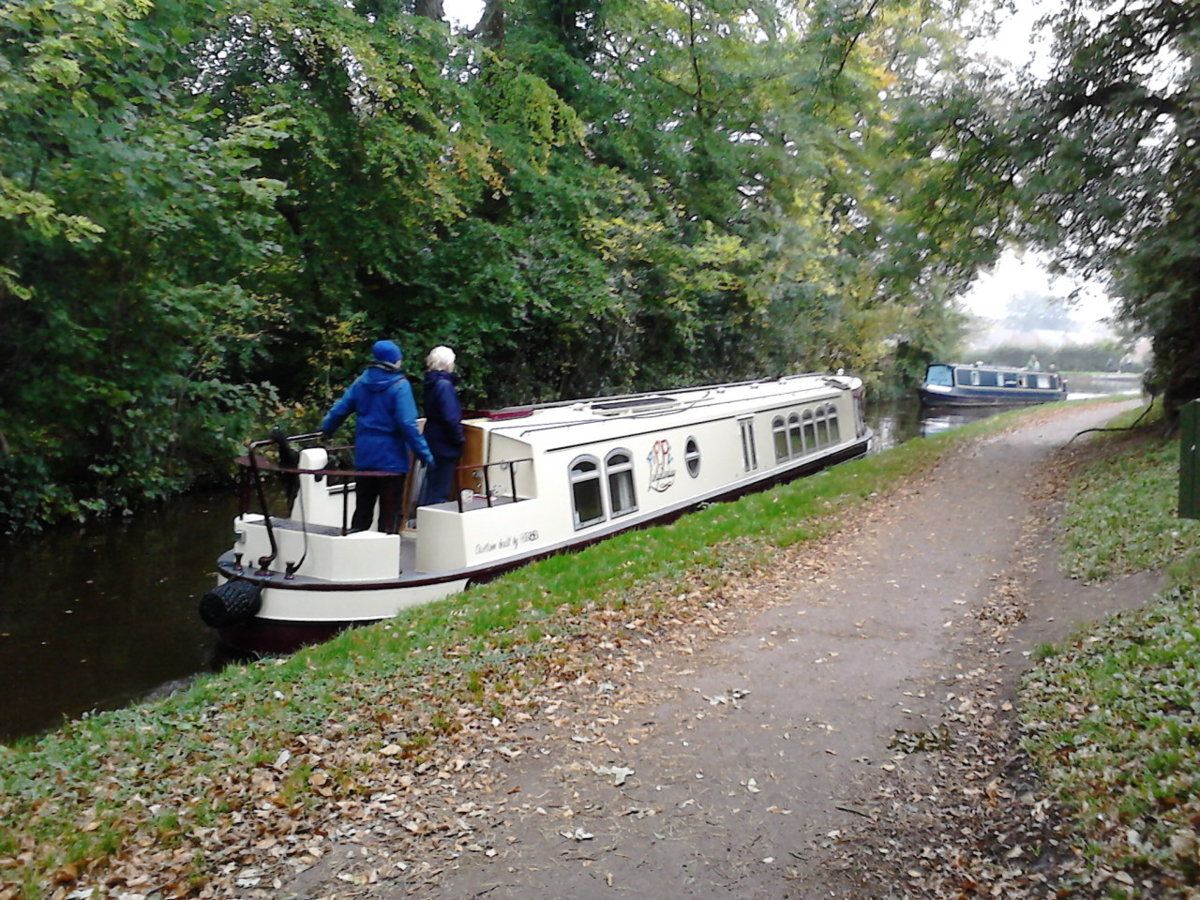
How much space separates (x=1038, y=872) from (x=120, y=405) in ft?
44.1

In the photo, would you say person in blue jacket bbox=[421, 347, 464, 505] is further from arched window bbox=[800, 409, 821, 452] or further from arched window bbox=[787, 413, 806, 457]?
arched window bbox=[800, 409, 821, 452]

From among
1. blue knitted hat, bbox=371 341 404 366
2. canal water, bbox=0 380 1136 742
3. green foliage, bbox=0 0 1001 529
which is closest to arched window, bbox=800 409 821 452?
green foliage, bbox=0 0 1001 529

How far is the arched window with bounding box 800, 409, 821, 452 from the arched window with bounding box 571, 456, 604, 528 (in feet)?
22.9

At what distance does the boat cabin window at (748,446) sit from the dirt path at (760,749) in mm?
5227

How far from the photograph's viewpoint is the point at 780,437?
1509 cm

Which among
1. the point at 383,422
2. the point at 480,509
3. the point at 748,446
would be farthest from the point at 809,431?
the point at 383,422

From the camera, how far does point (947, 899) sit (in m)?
3.40

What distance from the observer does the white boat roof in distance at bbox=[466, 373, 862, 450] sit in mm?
9805

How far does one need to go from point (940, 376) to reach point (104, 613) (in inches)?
1367

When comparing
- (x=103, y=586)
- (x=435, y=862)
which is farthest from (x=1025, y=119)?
(x=103, y=586)

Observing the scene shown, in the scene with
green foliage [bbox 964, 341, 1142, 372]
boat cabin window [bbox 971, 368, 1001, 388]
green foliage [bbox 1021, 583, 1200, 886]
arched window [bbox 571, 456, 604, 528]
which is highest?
green foliage [bbox 964, 341, 1142, 372]

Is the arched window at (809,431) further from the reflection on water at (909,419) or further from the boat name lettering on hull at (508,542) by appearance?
the boat name lettering on hull at (508,542)

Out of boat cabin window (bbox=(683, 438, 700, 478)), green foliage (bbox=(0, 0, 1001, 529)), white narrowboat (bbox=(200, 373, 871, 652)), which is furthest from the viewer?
boat cabin window (bbox=(683, 438, 700, 478))

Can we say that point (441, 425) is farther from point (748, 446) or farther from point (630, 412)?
point (748, 446)
